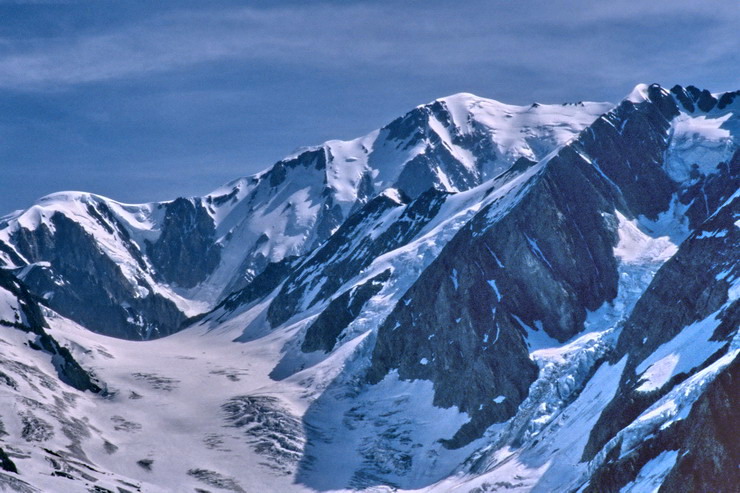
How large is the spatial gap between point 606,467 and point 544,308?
7995cm

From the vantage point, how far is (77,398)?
191750 millimetres

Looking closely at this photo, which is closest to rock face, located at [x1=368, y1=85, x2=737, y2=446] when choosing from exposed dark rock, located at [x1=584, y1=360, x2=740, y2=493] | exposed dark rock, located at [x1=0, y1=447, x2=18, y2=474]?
exposed dark rock, located at [x1=584, y1=360, x2=740, y2=493]

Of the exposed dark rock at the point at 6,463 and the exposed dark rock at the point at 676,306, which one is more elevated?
the exposed dark rock at the point at 6,463

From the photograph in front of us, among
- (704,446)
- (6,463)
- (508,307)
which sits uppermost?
(508,307)

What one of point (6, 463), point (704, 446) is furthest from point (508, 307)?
point (6, 463)

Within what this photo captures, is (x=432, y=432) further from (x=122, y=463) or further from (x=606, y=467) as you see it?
(x=606, y=467)

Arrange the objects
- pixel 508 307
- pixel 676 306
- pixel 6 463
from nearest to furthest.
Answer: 1. pixel 6 463
2. pixel 676 306
3. pixel 508 307

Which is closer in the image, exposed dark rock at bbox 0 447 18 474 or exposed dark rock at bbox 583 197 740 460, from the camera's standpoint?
exposed dark rock at bbox 583 197 740 460

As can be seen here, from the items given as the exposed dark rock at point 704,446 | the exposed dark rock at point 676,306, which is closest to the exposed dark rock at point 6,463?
the exposed dark rock at point 676,306

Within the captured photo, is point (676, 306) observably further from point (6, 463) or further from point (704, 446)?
point (6, 463)

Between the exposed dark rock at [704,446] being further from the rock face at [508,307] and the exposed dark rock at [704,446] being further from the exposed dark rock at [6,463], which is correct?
the exposed dark rock at [6,463]

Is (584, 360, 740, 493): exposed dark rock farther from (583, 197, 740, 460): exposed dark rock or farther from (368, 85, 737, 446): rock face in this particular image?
(368, 85, 737, 446): rock face

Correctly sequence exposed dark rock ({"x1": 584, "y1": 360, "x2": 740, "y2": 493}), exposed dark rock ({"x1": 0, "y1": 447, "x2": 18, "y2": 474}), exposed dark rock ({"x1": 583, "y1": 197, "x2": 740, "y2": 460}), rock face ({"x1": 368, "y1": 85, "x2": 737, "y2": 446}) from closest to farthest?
1. exposed dark rock ({"x1": 584, "y1": 360, "x2": 740, "y2": 493})
2. exposed dark rock ({"x1": 583, "y1": 197, "x2": 740, "y2": 460})
3. exposed dark rock ({"x1": 0, "y1": 447, "x2": 18, "y2": 474})
4. rock face ({"x1": 368, "y1": 85, "x2": 737, "y2": 446})

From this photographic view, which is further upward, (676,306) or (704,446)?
(676,306)
